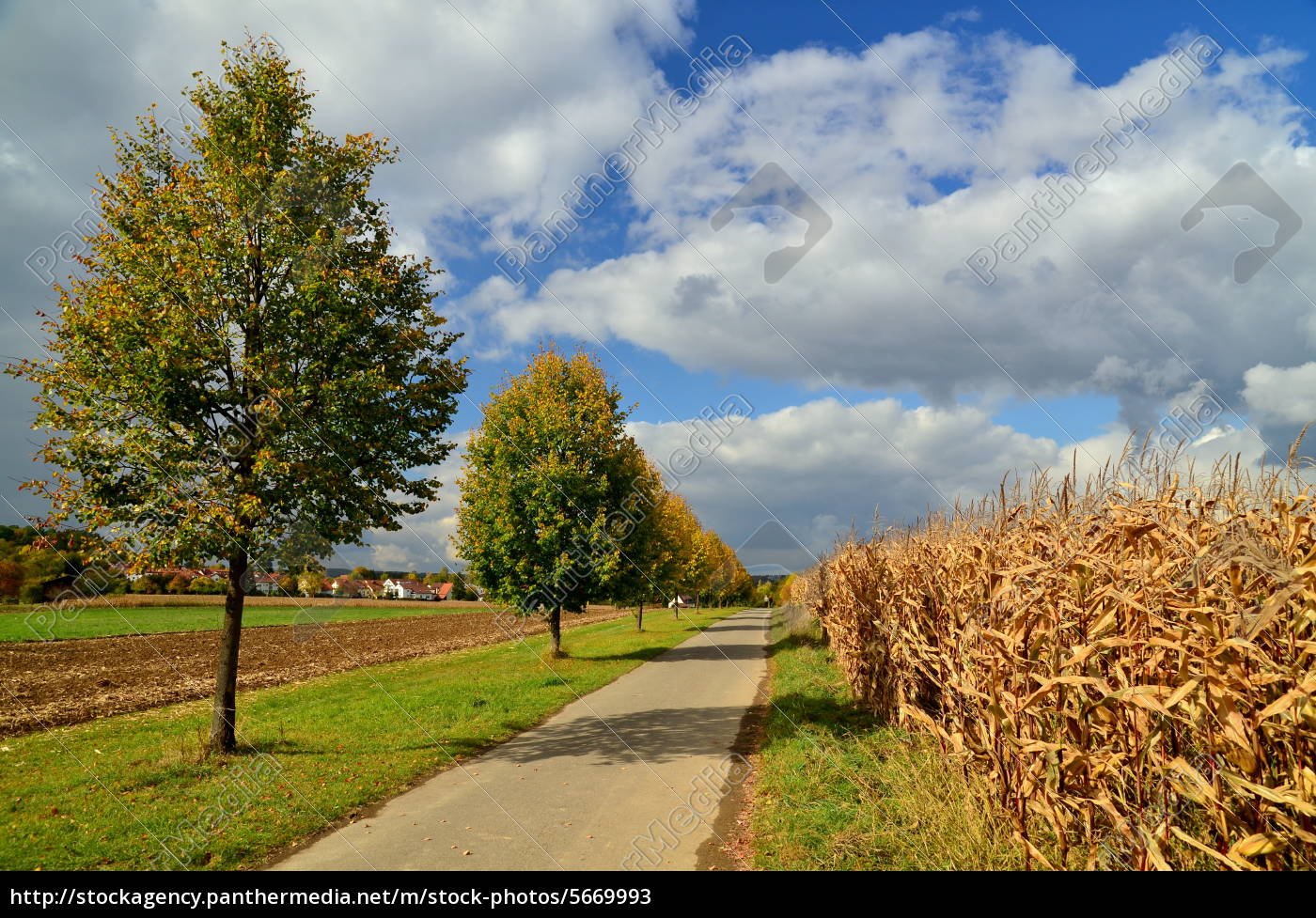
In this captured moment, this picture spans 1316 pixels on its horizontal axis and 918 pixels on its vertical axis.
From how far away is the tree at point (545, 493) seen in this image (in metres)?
19.7

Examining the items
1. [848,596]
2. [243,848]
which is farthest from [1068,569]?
[848,596]

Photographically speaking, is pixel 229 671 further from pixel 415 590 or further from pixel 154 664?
pixel 415 590

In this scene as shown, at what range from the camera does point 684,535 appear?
131 feet

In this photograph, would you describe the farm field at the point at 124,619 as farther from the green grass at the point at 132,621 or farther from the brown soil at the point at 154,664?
the brown soil at the point at 154,664

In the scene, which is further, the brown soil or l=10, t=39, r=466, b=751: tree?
the brown soil

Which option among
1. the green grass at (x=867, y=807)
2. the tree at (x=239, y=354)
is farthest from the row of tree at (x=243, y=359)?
the green grass at (x=867, y=807)

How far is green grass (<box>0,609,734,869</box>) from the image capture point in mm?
6323

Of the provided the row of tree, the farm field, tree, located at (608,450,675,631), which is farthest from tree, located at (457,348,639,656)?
the farm field

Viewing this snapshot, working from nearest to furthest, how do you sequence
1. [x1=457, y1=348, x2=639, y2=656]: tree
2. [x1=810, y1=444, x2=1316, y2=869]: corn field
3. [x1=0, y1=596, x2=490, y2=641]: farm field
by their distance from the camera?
1. [x1=810, y1=444, x2=1316, y2=869]: corn field
2. [x1=457, y1=348, x2=639, y2=656]: tree
3. [x1=0, y1=596, x2=490, y2=641]: farm field

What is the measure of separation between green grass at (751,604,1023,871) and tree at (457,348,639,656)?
410 inches

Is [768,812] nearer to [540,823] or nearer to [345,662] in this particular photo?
[540,823]

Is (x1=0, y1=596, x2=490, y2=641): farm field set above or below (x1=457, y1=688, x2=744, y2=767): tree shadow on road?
below

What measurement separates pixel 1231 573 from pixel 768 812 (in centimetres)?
507

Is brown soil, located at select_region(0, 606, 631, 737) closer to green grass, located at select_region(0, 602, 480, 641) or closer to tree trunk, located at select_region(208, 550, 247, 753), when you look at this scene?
green grass, located at select_region(0, 602, 480, 641)
